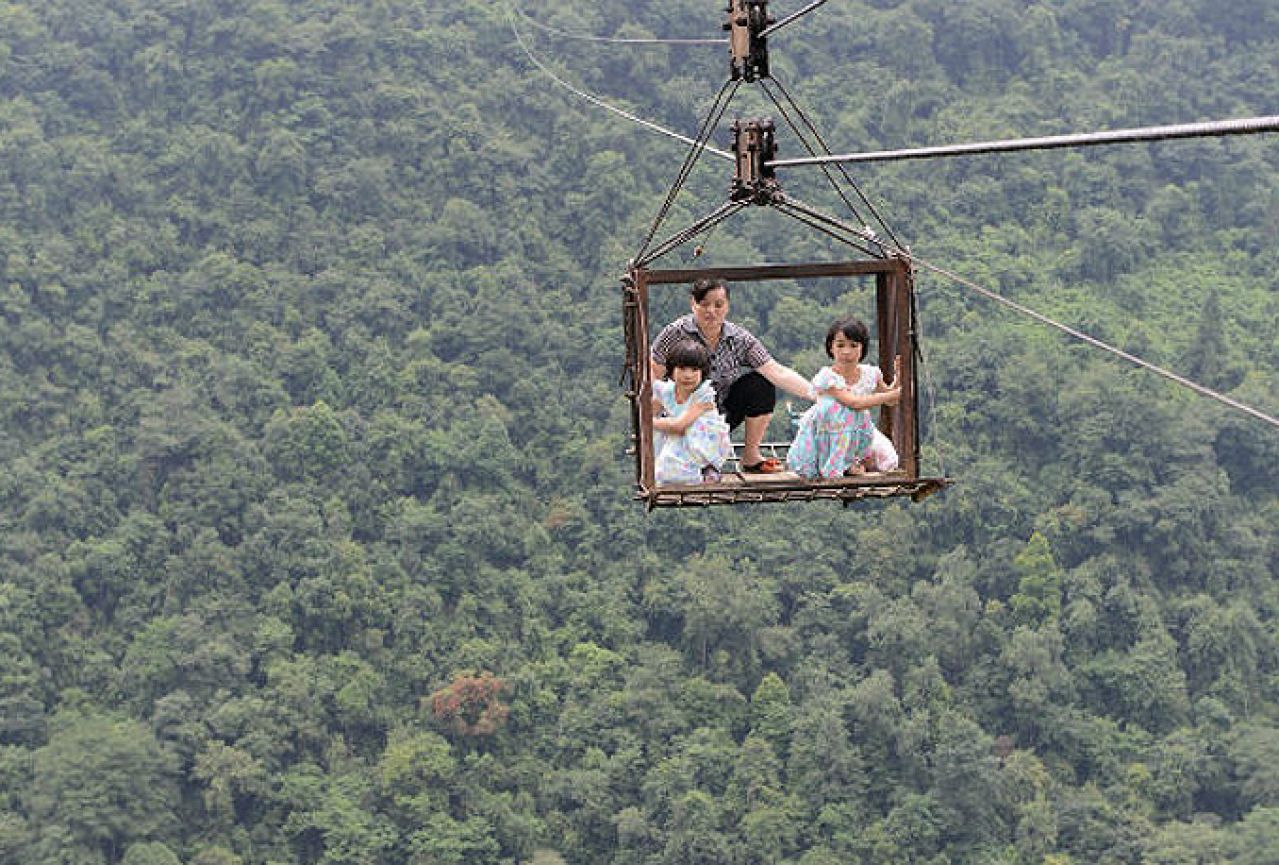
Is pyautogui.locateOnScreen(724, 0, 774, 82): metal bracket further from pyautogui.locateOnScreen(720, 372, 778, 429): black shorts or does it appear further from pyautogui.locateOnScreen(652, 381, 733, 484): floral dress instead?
pyautogui.locateOnScreen(720, 372, 778, 429): black shorts

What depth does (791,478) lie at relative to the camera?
7758 mm

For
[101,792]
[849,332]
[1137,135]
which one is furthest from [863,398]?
[101,792]

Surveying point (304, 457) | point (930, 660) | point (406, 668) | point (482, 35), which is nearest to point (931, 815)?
point (930, 660)

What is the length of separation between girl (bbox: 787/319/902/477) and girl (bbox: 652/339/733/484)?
9.1 inches

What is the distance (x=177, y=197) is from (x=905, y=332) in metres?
34.4

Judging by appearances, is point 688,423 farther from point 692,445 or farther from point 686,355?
point 686,355

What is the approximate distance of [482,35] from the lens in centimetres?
4338

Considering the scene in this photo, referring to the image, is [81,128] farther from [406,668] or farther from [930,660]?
[930,660]

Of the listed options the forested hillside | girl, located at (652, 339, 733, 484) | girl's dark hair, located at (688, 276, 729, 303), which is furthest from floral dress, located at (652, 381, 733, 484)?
the forested hillside

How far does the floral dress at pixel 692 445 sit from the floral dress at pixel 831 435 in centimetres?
21

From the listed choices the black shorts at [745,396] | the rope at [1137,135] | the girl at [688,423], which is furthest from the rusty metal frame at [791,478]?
→ the rope at [1137,135]

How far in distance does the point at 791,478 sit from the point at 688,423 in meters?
0.60

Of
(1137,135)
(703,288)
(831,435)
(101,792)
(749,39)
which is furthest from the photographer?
(101,792)

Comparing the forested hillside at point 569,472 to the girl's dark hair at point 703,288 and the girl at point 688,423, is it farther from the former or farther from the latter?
the girl's dark hair at point 703,288
